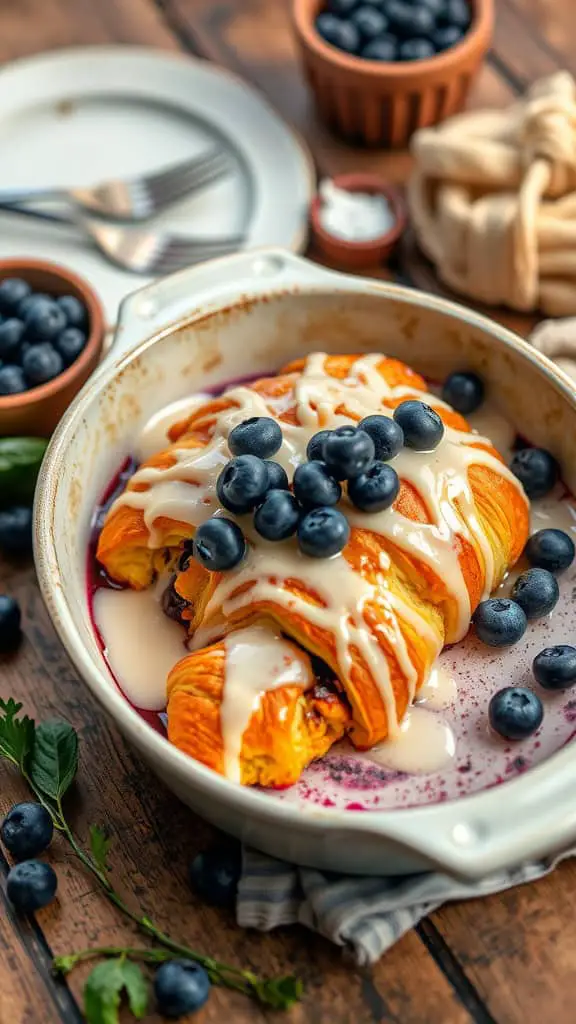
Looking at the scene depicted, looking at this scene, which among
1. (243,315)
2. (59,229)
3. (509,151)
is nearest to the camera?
(243,315)

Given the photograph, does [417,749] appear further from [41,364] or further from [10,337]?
[10,337]

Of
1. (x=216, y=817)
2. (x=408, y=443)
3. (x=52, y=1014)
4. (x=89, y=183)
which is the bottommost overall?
(x=52, y=1014)

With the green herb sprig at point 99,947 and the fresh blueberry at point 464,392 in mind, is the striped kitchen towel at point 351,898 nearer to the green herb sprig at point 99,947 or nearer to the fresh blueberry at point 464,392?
the green herb sprig at point 99,947

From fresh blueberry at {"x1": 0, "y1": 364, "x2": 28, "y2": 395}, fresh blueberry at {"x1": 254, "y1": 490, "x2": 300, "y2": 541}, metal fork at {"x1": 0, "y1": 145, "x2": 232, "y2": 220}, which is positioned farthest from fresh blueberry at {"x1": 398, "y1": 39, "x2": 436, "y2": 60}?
fresh blueberry at {"x1": 254, "y1": 490, "x2": 300, "y2": 541}

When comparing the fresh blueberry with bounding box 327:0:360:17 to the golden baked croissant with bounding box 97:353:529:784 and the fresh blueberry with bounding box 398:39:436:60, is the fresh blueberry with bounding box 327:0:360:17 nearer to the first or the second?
the fresh blueberry with bounding box 398:39:436:60

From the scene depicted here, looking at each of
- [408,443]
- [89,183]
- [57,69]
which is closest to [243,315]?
[408,443]

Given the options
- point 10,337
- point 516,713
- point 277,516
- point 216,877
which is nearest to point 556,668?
point 516,713

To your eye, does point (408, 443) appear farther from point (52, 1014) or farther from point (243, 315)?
point (52, 1014)
